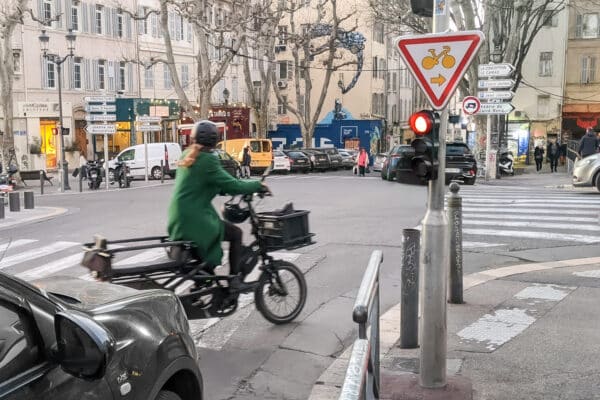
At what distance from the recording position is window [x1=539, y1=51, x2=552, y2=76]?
47.6 m

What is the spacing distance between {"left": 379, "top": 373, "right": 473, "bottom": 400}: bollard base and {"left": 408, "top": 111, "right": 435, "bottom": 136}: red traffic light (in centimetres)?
181

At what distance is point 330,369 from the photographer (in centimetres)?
546

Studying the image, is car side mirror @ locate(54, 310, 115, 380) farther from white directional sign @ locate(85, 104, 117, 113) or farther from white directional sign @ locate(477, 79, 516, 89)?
white directional sign @ locate(85, 104, 117, 113)

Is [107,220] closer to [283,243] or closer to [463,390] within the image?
[283,243]

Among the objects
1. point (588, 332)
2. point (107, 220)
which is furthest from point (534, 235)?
point (107, 220)

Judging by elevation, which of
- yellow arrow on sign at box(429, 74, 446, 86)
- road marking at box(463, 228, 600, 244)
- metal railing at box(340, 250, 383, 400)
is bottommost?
road marking at box(463, 228, 600, 244)

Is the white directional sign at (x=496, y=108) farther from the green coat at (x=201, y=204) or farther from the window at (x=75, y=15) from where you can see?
the window at (x=75, y=15)

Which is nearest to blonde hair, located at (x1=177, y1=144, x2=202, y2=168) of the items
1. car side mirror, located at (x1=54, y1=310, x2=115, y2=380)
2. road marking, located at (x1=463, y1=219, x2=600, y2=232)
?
car side mirror, located at (x1=54, y1=310, x2=115, y2=380)

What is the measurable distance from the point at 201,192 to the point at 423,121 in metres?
2.11

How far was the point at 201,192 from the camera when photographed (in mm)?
5883

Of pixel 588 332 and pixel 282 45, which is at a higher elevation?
pixel 282 45

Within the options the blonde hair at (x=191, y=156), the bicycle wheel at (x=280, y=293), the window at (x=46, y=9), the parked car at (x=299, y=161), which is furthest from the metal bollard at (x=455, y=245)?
the window at (x=46, y=9)

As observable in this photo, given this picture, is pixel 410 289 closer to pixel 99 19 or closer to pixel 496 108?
pixel 496 108

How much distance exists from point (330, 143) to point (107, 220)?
4359 centimetres
